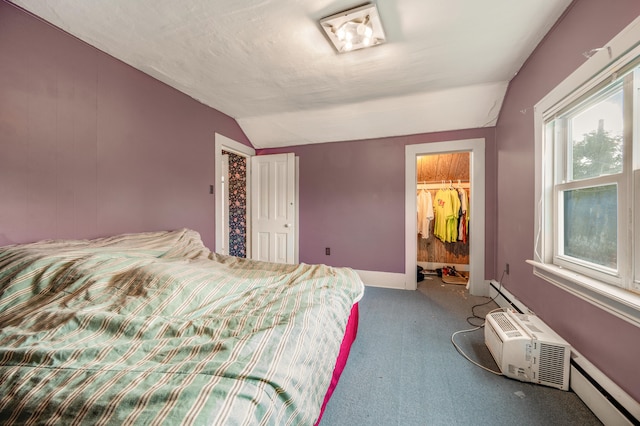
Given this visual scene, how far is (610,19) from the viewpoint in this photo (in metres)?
1.21

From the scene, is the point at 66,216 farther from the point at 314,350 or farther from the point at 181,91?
the point at 314,350

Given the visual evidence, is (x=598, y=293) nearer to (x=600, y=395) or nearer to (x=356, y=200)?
(x=600, y=395)

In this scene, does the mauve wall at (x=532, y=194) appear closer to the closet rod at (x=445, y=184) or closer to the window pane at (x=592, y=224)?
the window pane at (x=592, y=224)

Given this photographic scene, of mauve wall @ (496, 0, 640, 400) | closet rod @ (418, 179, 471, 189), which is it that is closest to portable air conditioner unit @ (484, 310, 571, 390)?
mauve wall @ (496, 0, 640, 400)

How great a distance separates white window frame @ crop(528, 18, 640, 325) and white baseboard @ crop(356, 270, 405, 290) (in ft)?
5.19

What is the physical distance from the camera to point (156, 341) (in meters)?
0.89

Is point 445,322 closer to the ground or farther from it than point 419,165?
closer to the ground

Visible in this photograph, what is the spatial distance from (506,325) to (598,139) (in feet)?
4.19

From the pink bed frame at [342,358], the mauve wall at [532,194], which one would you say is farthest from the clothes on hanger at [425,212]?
the pink bed frame at [342,358]

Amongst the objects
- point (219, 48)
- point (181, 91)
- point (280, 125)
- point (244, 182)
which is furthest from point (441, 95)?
point (244, 182)

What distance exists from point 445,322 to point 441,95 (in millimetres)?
2326

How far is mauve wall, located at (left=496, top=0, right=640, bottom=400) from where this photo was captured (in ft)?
3.73

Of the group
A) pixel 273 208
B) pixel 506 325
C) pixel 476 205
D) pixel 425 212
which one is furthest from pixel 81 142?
pixel 425 212

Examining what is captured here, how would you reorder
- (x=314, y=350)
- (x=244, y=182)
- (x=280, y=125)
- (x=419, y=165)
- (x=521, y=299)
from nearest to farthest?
(x=314, y=350)
(x=521, y=299)
(x=280, y=125)
(x=244, y=182)
(x=419, y=165)
